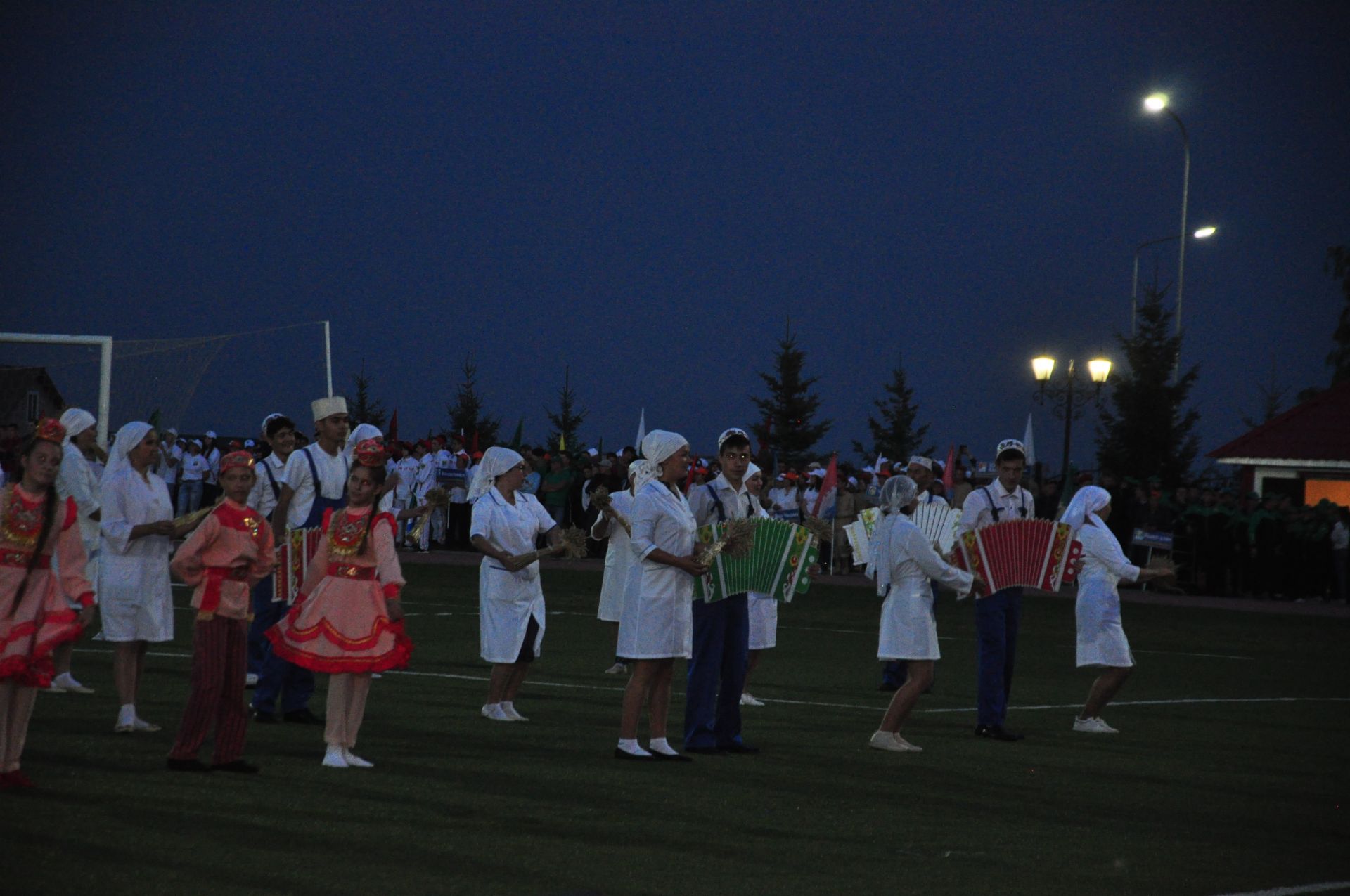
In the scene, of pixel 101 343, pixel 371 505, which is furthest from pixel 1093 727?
→ pixel 101 343

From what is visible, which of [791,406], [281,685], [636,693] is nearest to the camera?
[636,693]

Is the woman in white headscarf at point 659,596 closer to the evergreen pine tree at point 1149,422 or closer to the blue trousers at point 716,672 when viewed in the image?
the blue trousers at point 716,672

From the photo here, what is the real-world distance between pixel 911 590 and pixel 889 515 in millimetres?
645

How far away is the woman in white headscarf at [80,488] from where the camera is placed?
1220cm

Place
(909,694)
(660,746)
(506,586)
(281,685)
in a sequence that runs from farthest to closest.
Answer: (506,586)
(281,685)
(909,694)
(660,746)

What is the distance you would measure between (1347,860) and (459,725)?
6.19 meters

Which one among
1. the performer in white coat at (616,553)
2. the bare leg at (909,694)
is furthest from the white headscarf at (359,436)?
the bare leg at (909,694)

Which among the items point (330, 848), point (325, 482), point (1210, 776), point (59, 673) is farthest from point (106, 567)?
point (1210, 776)

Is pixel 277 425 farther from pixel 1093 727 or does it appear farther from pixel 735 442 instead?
pixel 1093 727

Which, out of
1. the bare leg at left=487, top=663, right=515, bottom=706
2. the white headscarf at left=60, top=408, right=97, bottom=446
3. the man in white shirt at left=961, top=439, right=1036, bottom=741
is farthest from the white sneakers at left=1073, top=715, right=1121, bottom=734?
the white headscarf at left=60, top=408, right=97, bottom=446

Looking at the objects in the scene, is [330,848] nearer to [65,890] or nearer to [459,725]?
[65,890]

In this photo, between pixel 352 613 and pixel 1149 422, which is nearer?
pixel 352 613

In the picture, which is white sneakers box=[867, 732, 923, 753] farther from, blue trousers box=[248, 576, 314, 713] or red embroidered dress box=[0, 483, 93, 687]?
red embroidered dress box=[0, 483, 93, 687]

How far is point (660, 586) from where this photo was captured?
1061cm
